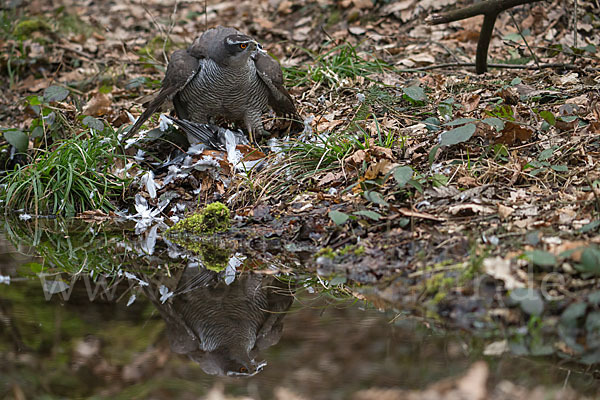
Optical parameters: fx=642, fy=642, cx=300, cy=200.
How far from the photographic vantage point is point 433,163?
430 cm

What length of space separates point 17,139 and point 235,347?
372cm

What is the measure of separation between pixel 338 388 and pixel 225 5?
28.8 feet

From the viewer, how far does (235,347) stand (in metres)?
2.73

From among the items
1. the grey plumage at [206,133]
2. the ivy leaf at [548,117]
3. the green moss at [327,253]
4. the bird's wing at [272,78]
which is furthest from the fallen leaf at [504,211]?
the grey plumage at [206,133]

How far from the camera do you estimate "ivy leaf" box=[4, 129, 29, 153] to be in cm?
552

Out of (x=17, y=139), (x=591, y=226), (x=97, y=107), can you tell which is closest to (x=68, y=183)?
(x=17, y=139)

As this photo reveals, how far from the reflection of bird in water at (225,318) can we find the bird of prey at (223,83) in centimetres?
203

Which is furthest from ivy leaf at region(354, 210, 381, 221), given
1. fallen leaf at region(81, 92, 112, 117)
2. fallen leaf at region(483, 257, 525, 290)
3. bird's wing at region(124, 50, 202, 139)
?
fallen leaf at region(81, 92, 112, 117)

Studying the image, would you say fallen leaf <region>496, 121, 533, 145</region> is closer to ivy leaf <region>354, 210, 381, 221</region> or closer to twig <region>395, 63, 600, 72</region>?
ivy leaf <region>354, 210, 381, 221</region>

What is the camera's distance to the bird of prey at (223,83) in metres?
5.04

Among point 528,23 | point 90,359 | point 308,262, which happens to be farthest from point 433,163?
point 528,23

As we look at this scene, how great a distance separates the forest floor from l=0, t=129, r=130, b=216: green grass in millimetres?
154

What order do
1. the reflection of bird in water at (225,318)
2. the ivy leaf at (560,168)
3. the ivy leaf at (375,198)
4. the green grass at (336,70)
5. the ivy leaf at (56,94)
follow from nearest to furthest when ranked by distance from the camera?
the reflection of bird in water at (225,318) → the ivy leaf at (375,198) → the ivy leaf at (560,168) → the ivy leaf at (56,94) → the green grass at (336,70)

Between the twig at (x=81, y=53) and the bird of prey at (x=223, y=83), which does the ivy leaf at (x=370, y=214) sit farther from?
the twig at (x=81, y=53)
